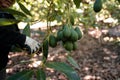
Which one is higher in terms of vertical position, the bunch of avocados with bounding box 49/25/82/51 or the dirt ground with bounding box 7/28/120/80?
the bunch of avocados with bounding box 49/25/82/51

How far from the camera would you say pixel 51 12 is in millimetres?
1298

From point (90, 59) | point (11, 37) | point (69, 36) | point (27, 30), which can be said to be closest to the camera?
point (69, 36)

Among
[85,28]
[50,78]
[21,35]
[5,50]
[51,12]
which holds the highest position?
[51,12]

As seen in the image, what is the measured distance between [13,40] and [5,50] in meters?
0.24

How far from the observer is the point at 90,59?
169 inches

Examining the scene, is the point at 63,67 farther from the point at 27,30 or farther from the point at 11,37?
the point at 11,37

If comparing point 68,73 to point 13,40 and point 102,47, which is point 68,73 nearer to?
point 13,40

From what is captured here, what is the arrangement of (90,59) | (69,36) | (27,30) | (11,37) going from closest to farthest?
(69,36) → (27,30) → (11,37) → (90,59)

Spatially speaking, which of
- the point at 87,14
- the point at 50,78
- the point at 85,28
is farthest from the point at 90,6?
the point at 50,78

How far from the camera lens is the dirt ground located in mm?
3912

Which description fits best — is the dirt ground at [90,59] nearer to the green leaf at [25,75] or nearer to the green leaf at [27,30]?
the green leaf at [27,30]

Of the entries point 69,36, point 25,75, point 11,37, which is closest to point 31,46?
point 11,37

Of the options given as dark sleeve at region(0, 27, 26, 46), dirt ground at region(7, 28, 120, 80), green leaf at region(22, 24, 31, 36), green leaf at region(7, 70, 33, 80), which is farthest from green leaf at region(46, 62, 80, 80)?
dirt ground at region(7, 28, 120, 80)

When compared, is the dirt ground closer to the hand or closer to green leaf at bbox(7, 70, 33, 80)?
the hand
